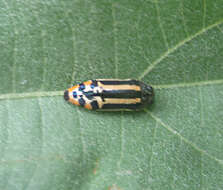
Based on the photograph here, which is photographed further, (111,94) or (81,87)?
(111,94)

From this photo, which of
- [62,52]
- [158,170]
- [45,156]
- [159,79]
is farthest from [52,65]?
[158,170]

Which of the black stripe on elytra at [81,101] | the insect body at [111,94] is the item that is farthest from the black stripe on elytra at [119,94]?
the black stripe on elytra at [81,101]

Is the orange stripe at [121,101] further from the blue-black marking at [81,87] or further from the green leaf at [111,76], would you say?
the blue-black marking at [81,87]

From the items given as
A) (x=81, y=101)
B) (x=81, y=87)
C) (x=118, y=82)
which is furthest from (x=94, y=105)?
(x=118, y=82)

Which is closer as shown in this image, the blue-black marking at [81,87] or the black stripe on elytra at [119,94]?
the blue-black marking at [81,87]

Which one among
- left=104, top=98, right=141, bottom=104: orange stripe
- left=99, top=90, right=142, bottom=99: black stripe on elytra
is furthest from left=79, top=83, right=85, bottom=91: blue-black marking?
left=104, top=98, right=141, bottom=104: orange stripe

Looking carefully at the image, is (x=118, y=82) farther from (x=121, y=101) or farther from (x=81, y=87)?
(x=81, y=87)
